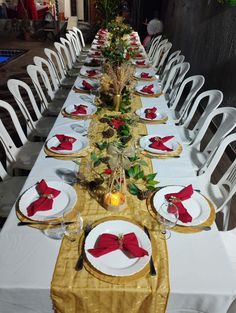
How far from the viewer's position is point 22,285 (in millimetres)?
960

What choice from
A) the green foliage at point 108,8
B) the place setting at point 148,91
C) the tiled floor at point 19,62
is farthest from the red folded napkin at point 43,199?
the green foliage at point 108,8

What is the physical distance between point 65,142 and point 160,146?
60cm

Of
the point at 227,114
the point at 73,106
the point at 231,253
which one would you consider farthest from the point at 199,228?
the point at 73,106

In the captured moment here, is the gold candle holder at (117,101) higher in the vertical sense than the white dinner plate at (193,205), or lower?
higher

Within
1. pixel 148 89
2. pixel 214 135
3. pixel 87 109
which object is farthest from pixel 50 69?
pixel 214 135

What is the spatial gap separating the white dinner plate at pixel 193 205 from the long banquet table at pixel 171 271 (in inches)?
2.7

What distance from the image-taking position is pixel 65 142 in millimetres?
1760

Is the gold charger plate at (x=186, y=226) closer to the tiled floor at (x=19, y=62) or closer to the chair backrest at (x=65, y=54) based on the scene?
the tiled floor at (x=19, y=62)

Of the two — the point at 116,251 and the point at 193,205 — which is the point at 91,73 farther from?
the point at 116,251

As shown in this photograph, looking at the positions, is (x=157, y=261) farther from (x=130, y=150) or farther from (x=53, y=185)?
(x=53, y=185)

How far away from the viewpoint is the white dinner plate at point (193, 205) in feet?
4.13

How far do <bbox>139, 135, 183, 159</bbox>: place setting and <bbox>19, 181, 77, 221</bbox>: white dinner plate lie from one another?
59cm

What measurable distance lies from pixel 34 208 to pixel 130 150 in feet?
1.66

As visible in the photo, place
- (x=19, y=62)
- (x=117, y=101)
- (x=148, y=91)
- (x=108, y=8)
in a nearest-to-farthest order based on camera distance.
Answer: (x=117, y=101) → (x=148, y=91) → (x=19, y=62) → (x=108, y=8)
